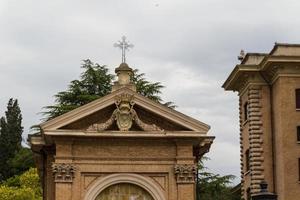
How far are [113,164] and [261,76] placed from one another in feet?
73.9

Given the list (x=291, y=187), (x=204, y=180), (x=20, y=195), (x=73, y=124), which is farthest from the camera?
(x=20, y=195)

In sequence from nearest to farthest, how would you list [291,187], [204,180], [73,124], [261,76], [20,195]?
[73,124]
[291,187]
[261,76]
[204,180]
[20,195]

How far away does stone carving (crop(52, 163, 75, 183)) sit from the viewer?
36.8 meters

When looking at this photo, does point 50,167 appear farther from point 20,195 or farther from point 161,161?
point 20,195

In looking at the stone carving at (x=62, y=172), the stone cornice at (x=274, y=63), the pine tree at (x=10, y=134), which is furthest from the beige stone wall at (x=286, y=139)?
the pine tree at (x=10, y=134)

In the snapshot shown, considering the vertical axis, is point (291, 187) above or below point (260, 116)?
below

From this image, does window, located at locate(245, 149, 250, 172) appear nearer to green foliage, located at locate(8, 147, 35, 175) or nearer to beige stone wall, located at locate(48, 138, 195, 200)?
beige stone wall, located at locate(48, 138, 195, 200)

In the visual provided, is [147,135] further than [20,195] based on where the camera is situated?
No

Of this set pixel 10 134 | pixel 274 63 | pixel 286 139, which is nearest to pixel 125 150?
pixel 286 139

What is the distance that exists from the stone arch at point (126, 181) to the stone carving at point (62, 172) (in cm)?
104

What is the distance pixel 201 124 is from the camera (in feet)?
123

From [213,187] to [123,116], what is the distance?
97.1 feet

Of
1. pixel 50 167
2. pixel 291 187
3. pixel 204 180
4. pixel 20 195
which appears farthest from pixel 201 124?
pixel 20 195

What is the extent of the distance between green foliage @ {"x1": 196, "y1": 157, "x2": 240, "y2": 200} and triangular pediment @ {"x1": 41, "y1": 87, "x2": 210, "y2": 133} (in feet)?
83.5
